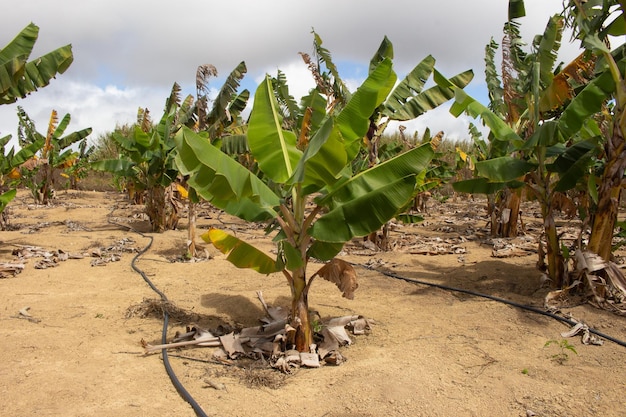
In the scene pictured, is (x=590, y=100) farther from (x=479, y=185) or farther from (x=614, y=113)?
(x=479, y=185)

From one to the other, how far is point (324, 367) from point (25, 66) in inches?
296

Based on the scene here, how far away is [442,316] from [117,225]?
10.3 metres

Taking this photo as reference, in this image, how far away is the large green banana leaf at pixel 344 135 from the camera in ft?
12.6

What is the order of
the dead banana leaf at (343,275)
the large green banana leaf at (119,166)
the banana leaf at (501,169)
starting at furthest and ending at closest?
the large green banana leaf at (119,166) → the banana leaf at (501,169) → the dead banana leaf at (343,275)

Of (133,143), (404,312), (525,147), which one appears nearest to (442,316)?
(404,312)

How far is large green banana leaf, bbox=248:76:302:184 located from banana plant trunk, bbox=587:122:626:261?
13.0 feet

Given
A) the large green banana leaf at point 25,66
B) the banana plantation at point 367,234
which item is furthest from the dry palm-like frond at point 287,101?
the large green banana leaf at point 25,66

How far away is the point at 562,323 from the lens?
536 centimetres

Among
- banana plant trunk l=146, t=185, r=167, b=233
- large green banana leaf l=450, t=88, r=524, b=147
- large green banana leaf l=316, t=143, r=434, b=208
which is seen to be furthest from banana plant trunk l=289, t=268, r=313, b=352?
banana plant trunk l=146, t=185, r=167, b=233

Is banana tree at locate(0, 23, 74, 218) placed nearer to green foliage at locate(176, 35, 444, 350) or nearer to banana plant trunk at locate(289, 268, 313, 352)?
green foliage at locate(176, 35, 444, 350)

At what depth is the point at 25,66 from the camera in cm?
825

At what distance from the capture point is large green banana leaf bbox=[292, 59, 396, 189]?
3.85 m

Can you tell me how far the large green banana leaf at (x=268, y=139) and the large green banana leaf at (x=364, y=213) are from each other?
56 cm

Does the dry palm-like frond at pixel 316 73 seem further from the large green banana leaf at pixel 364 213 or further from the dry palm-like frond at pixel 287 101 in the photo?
the large green banana leaf at pixel 364 213
